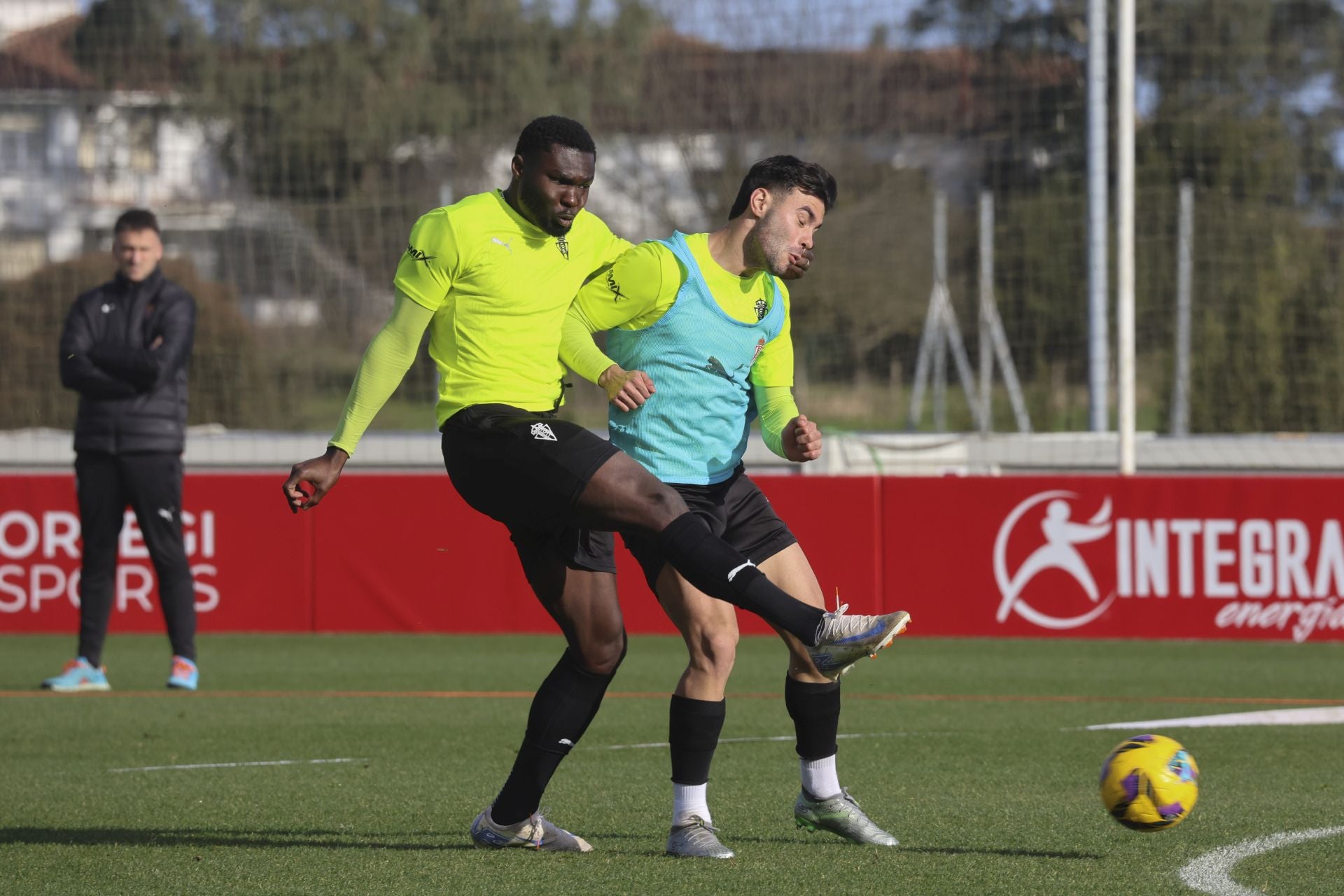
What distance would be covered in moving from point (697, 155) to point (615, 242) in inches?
467

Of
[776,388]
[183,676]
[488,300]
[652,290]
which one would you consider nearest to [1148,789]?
[776,388]

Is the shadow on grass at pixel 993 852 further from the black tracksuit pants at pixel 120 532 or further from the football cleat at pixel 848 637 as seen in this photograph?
the black tracksuit pants at pixel 120 532

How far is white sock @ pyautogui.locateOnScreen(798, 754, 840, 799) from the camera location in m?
5.65

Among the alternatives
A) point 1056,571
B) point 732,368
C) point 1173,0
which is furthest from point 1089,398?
point 732,368

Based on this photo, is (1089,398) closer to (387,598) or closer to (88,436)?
(387,598)

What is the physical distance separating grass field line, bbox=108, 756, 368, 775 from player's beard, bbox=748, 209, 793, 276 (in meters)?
3.02

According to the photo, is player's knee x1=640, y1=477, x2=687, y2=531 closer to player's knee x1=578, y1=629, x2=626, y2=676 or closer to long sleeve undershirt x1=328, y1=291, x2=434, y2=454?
player's knee x1=578, y1=629, x2=626, y2=676

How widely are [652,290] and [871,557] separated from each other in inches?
294

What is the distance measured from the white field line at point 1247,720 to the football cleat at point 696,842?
11.3ft

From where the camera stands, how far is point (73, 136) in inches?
739

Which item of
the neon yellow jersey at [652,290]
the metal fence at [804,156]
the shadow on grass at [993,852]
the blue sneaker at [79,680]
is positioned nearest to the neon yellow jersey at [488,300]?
the neon yellow jersey at [652,290]

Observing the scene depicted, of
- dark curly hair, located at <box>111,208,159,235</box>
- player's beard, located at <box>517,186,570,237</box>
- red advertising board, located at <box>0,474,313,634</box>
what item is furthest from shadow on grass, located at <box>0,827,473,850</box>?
red advertising board, located at <box>0,474,313,634</box>

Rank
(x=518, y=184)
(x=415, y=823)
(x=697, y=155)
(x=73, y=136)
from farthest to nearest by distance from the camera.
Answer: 1. (x=73, y=136)
2. (x=697, y=155)
3. (x=415, y=823)
4. (x=518, y=184)

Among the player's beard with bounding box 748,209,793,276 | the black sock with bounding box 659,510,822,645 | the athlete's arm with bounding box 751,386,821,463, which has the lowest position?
the black sock with bounding box 659,510,822,645
